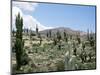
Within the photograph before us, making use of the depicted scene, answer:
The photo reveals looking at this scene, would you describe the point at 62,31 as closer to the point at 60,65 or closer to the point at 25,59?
the point at 60,65

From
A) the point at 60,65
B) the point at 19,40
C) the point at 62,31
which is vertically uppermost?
the point at 62,31

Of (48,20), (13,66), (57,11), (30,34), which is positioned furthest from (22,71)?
(57,11)

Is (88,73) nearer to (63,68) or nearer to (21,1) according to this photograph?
(63,68)

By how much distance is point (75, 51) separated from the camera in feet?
8.92

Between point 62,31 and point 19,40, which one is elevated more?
point 62,31

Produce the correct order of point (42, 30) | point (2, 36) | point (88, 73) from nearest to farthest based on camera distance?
point (2, 36), point (42, 30), point (88, 73)

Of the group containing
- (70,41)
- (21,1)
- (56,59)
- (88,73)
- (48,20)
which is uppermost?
(21,1)

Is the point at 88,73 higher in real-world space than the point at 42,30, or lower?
lower

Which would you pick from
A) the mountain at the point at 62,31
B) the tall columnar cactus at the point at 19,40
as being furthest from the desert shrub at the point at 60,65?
the tall columnar cactus at the point at 19,40

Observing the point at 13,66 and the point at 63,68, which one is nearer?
the point at 13,66

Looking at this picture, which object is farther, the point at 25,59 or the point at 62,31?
the point at 62,31

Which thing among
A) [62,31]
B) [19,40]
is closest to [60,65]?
[62,31]

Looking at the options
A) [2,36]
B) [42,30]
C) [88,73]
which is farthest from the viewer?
[88,73]

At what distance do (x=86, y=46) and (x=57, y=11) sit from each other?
0.60 metres
